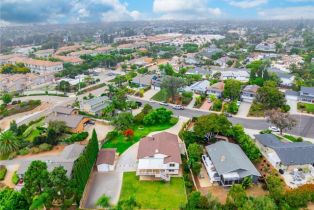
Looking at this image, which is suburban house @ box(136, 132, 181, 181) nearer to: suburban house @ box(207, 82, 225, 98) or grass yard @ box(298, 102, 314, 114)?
suburban house @ box(207, 82, 225, 98)

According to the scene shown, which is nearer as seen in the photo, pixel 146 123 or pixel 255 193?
pixel 255 193

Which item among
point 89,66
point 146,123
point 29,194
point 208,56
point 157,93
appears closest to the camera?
point 29,194

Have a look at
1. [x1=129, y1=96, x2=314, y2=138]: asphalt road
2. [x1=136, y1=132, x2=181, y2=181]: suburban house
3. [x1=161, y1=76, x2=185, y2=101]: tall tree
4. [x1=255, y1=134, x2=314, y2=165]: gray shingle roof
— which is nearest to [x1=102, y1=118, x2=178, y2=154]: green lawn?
[x1=136, y1=132, x2=181, y2=181]: suburban house

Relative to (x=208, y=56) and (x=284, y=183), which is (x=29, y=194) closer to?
(x=284, y=183)

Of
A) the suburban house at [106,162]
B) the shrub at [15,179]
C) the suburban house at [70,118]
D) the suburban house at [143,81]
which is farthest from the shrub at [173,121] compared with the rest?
the shrub at [15,179]

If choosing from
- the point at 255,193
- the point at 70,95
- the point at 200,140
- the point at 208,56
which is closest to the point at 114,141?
the point at 200,140

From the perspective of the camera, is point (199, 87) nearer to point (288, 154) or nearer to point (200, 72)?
point (200, 72)
